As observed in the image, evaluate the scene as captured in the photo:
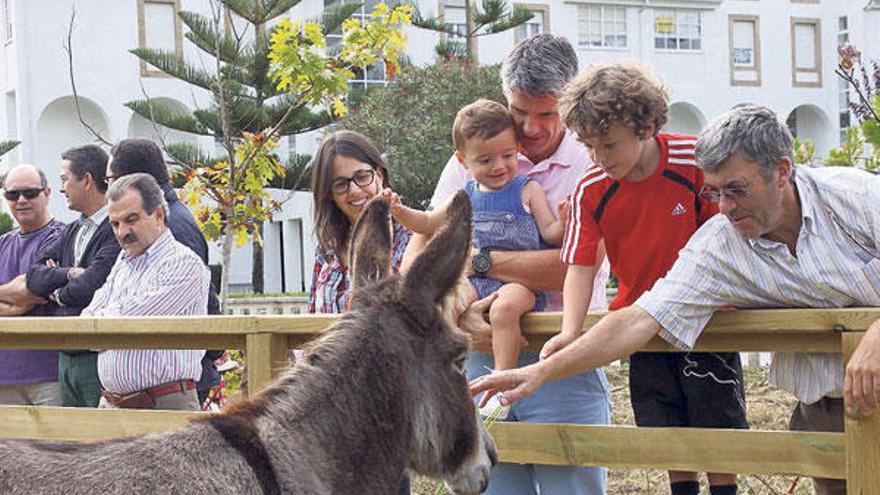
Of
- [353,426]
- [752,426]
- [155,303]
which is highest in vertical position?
[155,303]

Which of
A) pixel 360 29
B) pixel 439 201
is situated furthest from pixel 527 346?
pixel 360 29

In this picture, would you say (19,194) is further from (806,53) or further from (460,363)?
(806,53)

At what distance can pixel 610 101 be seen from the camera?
4445 millimetres

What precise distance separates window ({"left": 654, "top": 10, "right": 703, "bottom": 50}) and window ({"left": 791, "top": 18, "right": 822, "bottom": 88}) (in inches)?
171

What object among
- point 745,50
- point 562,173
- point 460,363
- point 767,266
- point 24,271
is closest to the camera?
point 460,363

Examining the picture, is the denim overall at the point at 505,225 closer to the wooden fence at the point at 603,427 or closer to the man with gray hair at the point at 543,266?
the man with gray hair at the point at 543,266

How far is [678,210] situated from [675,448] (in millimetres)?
908

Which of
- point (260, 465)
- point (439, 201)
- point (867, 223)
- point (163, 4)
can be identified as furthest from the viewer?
point (163, 4)

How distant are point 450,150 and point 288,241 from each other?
11304 mm

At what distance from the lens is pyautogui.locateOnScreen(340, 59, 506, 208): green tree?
A: 30.3 m

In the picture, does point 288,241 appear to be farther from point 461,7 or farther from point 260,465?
point 260,465

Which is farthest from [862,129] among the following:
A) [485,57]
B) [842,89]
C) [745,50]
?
[842,89]

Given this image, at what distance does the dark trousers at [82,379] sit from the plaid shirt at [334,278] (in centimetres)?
173

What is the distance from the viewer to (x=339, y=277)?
5613 millimetres
